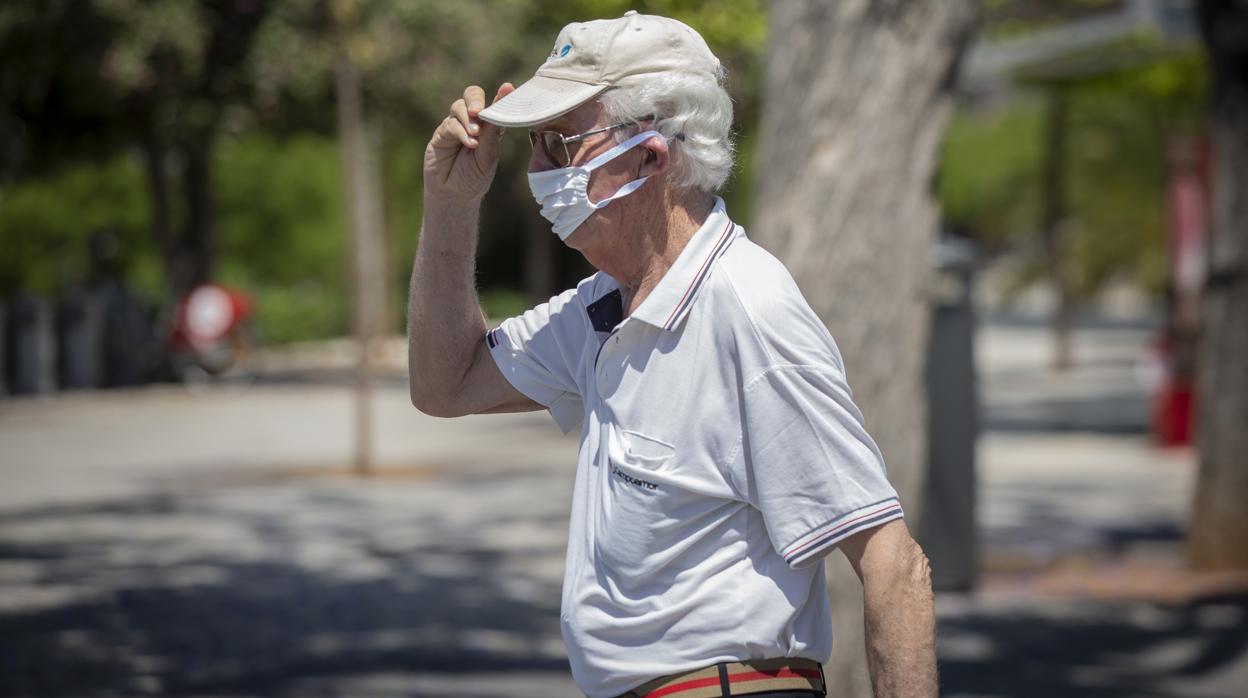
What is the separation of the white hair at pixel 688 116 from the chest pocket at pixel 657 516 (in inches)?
15.0

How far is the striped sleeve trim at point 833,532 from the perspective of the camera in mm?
2232

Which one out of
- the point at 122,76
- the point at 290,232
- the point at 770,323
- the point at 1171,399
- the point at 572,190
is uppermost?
the point at 122,76

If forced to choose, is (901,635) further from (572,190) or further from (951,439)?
(951,439)

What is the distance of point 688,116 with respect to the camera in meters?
2.38

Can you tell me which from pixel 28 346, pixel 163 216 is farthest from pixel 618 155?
pixel 163 216

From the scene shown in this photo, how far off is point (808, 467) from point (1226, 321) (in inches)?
284

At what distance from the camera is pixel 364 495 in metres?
12.2

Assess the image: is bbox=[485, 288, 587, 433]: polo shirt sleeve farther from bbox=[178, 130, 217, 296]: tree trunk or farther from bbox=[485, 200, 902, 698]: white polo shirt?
bbox=[178, 130, 217, 296]: tree trunk

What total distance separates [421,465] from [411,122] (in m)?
11.8

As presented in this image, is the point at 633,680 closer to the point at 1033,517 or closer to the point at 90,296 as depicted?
A: the point at 1033,517

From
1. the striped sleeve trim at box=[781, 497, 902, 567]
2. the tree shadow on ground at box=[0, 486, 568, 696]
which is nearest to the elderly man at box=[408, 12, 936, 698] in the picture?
the striped sleeve trim at box=[781, 497, 902, 567]

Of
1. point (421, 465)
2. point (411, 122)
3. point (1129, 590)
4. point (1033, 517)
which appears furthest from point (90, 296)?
point (1129, 590)

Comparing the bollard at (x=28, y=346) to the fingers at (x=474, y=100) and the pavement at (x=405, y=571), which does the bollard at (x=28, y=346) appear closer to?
the pavement at (x=405, y=571)

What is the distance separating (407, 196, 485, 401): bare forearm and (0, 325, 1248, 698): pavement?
12.6 feet
